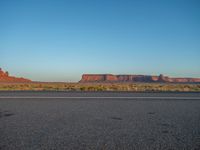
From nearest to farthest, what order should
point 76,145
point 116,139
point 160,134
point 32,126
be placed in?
1. point 76,145
2. point 116,139
3. point 160,134
4. point 32,126

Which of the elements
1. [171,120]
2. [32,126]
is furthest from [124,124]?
[32,126]

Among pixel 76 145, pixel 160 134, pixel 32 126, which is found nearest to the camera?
pixel 76 145

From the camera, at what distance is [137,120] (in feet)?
15.7

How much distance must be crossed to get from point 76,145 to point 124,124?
1596 mm

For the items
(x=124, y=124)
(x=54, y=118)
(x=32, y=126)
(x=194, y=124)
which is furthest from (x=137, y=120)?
(x=32, y=126)

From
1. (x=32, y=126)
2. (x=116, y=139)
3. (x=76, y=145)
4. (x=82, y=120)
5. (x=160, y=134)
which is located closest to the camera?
(x=76, y=145)

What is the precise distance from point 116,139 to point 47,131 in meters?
1.29

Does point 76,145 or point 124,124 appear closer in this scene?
point 76,145

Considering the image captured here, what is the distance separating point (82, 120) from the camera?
4773 millimetres

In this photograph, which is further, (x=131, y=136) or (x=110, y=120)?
(x=110, y=120)

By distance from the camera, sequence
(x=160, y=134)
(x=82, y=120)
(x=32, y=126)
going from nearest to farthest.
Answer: (x=160, y=134) < (x=32, y=126) < (x=82, y=120)

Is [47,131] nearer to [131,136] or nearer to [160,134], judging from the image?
[131,136]

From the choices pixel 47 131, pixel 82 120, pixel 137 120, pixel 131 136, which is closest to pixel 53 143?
pixel 47 131

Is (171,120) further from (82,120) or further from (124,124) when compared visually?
(82,120)
